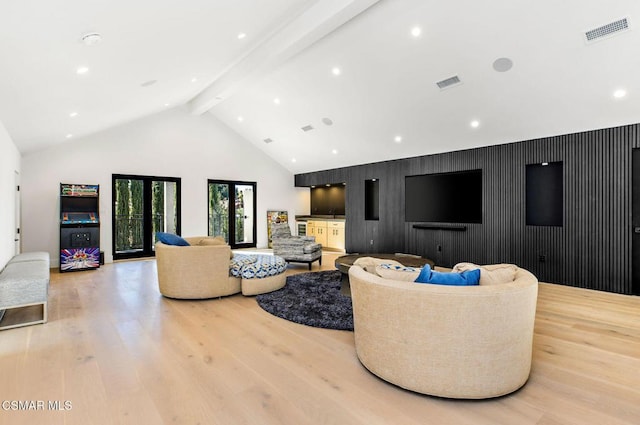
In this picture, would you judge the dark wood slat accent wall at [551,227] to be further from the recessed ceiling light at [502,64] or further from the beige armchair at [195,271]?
the beige armchair at [195,271]

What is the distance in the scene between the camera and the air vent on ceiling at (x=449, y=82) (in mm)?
5121

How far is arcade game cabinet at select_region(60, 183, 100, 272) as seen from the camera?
6.55 meters

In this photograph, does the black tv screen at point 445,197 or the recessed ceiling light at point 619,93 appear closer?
the recessed ceiling light at point 619,93

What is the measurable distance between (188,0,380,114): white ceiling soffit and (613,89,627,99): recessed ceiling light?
11.0 ft

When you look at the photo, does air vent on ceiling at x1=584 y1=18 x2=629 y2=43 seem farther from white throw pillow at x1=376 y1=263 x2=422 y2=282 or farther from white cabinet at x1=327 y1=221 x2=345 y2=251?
white cabinet at x1=327 y1=221 x2=345 y2=251

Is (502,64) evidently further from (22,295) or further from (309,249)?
(22,295)

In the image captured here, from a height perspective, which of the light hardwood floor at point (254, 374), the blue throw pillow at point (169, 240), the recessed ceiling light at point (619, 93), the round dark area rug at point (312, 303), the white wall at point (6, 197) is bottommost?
the light hardwood floor at point (254, 374)

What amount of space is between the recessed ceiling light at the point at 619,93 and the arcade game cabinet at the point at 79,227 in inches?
348

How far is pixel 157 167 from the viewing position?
8.40 m

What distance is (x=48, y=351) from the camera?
9.69ft

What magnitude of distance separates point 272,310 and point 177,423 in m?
2.09

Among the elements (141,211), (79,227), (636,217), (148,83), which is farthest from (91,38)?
(636,217)

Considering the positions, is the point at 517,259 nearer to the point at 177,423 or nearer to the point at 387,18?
the point at 387,18

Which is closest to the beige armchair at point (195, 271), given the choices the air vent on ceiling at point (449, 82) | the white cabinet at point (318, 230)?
the air vent on ceiling at point (449, 82)
